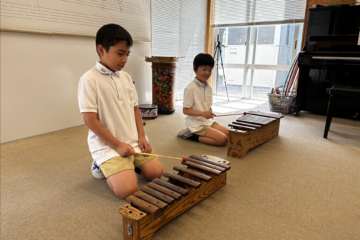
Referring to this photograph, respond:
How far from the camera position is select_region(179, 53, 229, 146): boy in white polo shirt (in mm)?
2349

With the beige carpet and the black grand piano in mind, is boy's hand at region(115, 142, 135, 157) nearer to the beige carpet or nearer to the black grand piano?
the beige carpet

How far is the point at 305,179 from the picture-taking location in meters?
1.79

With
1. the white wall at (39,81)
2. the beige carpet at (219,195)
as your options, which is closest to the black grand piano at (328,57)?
the beige carpet at (219,195)

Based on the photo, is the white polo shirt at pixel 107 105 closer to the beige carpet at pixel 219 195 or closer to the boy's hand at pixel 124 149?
the boy's hand at pixel 124 149

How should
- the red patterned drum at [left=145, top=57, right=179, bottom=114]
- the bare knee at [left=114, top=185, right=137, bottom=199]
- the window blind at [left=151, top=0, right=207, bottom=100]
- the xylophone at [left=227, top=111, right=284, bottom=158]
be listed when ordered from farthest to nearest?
the window blind at [left=151, top=0, right=207, bottom=100], the red patterned drum at [left=145, top=57, right=179, bottom=114], the xylophone at [left=227, top=111, right=284, bottom=158], the bare knee at [left=114, top=185, right=137, bottom=199]

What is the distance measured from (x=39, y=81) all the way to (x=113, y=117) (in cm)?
156

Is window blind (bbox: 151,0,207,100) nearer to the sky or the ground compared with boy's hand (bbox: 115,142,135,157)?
nearer to the sky

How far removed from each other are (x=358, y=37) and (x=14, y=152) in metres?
4.13

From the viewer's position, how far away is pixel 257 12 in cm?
473

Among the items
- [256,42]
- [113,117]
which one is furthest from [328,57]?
[113,117]

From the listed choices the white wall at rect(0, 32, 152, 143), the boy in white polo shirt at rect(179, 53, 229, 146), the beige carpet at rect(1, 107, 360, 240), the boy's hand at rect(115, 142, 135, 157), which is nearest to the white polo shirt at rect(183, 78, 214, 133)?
the boy in white polo shirt at rect(179, 53, 229, 146)

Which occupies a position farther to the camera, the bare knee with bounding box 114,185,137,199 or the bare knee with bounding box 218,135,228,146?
the bare knee with bounding box 218,135,228,146

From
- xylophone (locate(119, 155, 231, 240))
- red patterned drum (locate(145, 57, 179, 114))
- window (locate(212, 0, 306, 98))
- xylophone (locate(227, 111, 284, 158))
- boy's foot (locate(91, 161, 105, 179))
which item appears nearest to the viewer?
xylophone (locate(119, 155, 231, 240))

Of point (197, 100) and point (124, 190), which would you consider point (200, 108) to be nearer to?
point (197, 100)
